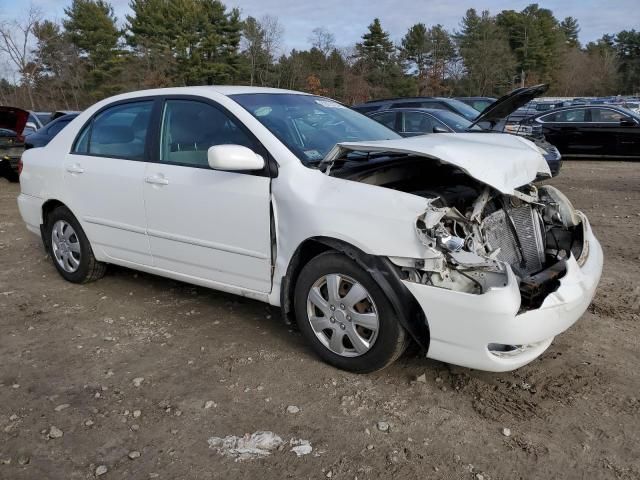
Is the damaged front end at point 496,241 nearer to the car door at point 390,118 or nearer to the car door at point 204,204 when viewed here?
the car door at point 204,204

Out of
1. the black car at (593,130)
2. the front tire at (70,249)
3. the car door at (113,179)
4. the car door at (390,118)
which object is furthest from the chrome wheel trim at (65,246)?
the black car at (593,130)

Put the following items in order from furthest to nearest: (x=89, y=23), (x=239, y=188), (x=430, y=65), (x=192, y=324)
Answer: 1. (x=430, y=65)
2. (x=89, y=23)
3. (x=192, y=324)
4. (x=239, y=188)

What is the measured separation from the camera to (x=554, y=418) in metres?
2.80

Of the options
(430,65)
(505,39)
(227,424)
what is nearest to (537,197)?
(227,424)

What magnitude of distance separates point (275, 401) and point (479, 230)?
1474 mm

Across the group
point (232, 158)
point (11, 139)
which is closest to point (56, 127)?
point (11, 139)

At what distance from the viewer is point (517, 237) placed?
3398mm

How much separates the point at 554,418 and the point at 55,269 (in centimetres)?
481

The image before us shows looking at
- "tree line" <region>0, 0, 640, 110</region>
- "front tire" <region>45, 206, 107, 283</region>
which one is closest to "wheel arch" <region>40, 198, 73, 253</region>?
"front tire" <region>45, 206, 107, 283</region>

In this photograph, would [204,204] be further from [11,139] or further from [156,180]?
[11,139]

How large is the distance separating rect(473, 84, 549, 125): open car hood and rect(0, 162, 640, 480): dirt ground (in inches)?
64.6

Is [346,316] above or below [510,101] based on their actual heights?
below

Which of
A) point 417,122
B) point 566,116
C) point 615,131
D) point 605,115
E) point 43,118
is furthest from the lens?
point 43,118

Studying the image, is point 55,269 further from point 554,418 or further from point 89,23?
point 89,23
